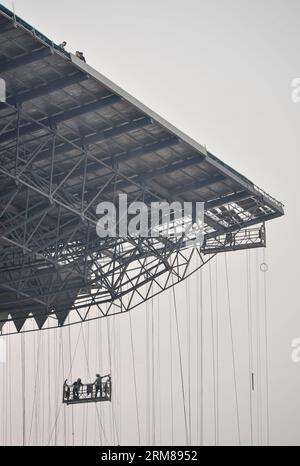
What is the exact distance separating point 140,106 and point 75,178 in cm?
714

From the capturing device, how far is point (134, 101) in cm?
7788

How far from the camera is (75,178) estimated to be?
83.9 m

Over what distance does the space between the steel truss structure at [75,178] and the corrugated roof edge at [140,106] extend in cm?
7

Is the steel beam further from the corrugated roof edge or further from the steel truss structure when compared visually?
the corrugated roof edge

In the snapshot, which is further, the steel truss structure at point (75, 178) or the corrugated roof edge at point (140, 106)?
the steel truss structure at point (75, 178)

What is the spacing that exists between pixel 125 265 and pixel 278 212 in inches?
357

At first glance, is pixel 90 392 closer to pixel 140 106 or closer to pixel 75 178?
pixel 75 178

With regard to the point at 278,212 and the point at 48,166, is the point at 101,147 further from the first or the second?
the point at 278,212

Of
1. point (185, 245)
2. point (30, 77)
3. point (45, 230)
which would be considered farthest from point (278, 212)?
point (30, 77)

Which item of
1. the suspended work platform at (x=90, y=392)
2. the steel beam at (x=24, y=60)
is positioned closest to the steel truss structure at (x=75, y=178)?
the steel beam at (x=24, y=60)

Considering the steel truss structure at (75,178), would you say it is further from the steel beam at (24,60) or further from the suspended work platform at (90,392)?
the suspended work platform at (90,392)

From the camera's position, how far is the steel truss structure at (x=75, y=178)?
247 feet

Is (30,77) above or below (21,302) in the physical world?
above

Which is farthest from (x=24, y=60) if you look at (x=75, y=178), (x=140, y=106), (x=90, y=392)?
(x=90, y=392)
